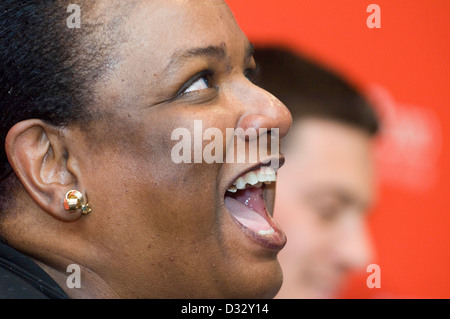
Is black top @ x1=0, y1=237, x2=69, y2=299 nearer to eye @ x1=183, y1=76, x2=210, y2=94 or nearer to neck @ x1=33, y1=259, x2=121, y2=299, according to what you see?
neck @ x1=33, y1=259, x2=121, y2=299

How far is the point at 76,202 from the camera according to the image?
117cm

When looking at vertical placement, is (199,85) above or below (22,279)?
above

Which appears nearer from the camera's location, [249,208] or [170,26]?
[170,26]

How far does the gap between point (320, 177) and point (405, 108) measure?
1.38 feet

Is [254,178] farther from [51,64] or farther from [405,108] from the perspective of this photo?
[405,108]

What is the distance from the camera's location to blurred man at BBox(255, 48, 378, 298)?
2105mm

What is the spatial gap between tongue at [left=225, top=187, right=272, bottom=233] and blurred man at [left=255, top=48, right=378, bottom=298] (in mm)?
717

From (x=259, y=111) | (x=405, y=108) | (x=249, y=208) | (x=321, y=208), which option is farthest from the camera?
(x=405, y=108)

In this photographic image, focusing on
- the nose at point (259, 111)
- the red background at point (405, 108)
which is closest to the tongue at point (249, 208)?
the nose at point (259, 111)

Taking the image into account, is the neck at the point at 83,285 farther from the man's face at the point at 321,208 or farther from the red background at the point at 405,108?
the red background at the point at 405,108

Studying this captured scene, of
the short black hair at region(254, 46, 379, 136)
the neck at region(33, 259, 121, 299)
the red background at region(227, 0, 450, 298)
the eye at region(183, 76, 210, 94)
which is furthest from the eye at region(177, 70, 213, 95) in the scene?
the red background at region(227, 0, 450, 298)

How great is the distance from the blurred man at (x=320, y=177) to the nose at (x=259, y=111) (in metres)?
0.79

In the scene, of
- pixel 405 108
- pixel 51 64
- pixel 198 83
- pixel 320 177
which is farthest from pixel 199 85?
pixel 405 108

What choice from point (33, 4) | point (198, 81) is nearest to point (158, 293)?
point (198, 81)
